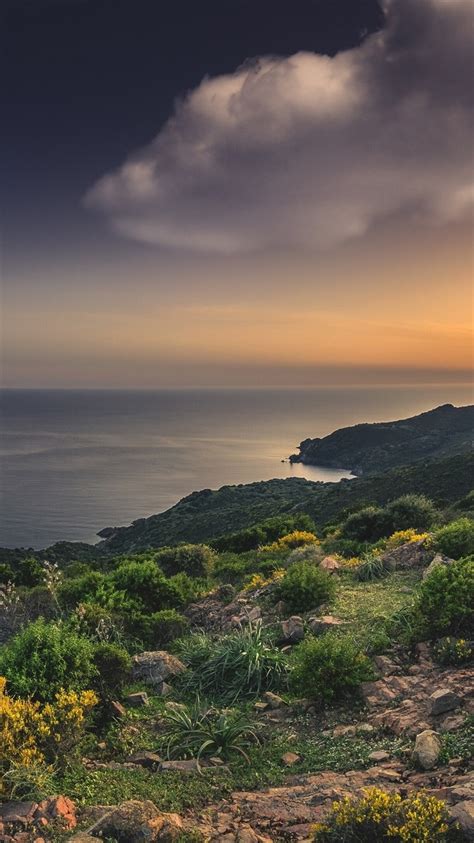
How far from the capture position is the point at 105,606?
34.5 feet

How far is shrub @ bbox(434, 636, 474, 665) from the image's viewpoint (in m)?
6.59

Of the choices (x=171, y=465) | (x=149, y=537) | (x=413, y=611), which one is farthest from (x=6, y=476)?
(x=413, y=611)

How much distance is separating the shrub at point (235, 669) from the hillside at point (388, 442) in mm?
91772

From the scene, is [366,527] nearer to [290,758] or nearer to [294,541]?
[294,541]

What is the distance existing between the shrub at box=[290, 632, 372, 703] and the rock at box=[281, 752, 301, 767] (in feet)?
3.19

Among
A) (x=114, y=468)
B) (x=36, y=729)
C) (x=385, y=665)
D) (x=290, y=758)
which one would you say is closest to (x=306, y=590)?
(x=385, y=665)

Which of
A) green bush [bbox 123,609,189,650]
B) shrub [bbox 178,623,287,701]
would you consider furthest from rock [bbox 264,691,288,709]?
green bush [bbox 123,609,189,650]

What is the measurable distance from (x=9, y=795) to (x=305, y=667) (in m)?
3.40

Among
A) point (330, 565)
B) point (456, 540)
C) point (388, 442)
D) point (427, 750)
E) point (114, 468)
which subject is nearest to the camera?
point (427, 750)

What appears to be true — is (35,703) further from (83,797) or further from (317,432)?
(317,432)

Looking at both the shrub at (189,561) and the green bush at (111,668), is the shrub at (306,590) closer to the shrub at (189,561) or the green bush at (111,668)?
the green bush at (111,668)

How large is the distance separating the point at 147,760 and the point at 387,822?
105 inches

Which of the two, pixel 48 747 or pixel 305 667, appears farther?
pixel 305 667

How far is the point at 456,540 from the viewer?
11.0m
